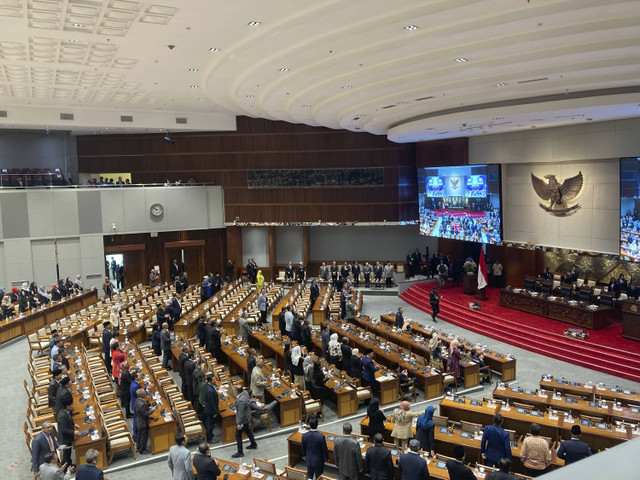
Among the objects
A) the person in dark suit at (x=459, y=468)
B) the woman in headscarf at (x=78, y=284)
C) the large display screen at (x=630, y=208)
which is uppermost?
the large display screen at (x=630, y=208)

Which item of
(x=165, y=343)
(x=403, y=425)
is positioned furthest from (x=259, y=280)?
(x=403, y=425)

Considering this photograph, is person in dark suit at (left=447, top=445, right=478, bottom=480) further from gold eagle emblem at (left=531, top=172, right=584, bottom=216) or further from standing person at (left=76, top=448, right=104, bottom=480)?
gold eagle emblem at (left=531, top=172, right=584, bottom=216)

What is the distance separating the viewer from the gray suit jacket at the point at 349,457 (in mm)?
7387

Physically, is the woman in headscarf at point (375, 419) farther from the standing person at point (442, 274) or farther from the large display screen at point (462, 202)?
the standing person at point (442, 274)

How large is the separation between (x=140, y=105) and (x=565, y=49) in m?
17.9

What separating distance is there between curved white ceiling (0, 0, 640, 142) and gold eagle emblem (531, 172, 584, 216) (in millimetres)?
2268

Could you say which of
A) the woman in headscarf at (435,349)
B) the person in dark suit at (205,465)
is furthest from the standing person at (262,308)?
the person in dark suit at (205,465)

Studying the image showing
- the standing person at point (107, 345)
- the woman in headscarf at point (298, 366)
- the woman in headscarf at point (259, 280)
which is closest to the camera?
the woman in headscarf at point (298, 366)

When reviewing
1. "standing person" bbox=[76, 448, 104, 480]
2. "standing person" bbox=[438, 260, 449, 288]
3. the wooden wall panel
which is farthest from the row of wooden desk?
"standing person" bbox=[438, 260, 449, 288]

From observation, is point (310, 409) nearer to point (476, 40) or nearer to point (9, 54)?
point (476, 40)

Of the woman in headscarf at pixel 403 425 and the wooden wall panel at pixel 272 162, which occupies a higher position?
the wooden wall panel at pixel 272 162

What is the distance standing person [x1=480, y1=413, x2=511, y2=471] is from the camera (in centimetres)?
747

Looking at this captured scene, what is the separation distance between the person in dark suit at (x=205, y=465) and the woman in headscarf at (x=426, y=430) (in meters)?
3.26

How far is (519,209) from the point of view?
20.7m
